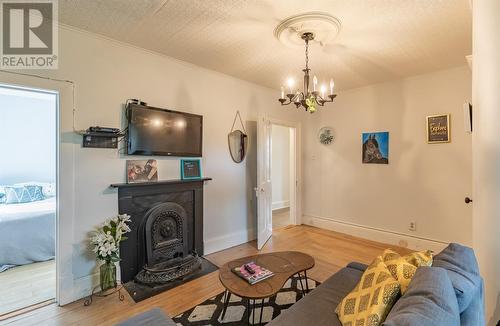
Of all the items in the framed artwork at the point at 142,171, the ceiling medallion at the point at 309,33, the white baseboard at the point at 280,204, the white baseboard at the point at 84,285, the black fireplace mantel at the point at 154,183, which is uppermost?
the ceiling medallion at the point at 309,33

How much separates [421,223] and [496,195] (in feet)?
7.97

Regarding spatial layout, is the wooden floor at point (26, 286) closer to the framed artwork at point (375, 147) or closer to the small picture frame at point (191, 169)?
the small picture frame at point (191, 169)

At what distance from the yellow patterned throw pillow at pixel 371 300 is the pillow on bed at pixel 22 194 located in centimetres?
502

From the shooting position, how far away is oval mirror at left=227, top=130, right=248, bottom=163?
3.67 meters

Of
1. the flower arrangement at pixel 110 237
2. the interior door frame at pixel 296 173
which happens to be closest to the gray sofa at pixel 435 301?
the flower arrangement at pixel 110 237

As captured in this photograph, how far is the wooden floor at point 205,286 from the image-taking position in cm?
206

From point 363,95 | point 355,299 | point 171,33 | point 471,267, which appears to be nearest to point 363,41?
point 363,95

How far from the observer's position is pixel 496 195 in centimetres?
142

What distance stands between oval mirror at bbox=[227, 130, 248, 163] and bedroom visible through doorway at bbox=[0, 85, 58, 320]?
208cm

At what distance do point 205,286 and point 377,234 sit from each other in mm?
2866

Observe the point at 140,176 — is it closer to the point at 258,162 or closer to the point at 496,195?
the point at 258,162

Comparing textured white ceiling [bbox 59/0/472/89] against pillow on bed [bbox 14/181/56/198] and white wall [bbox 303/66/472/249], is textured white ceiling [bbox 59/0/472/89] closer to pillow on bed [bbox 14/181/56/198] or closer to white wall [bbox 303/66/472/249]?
white wall [bbox 303/66/472/249]

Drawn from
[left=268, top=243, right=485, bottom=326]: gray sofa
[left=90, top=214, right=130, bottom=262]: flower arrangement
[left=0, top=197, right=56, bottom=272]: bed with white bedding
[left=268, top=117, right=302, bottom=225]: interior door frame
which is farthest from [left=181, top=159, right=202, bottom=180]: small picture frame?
[left=268, top=117, right=302, bottom=225]: interior door frame

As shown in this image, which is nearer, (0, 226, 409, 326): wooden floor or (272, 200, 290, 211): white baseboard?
(0, 226, 409, 326): wooden floor
